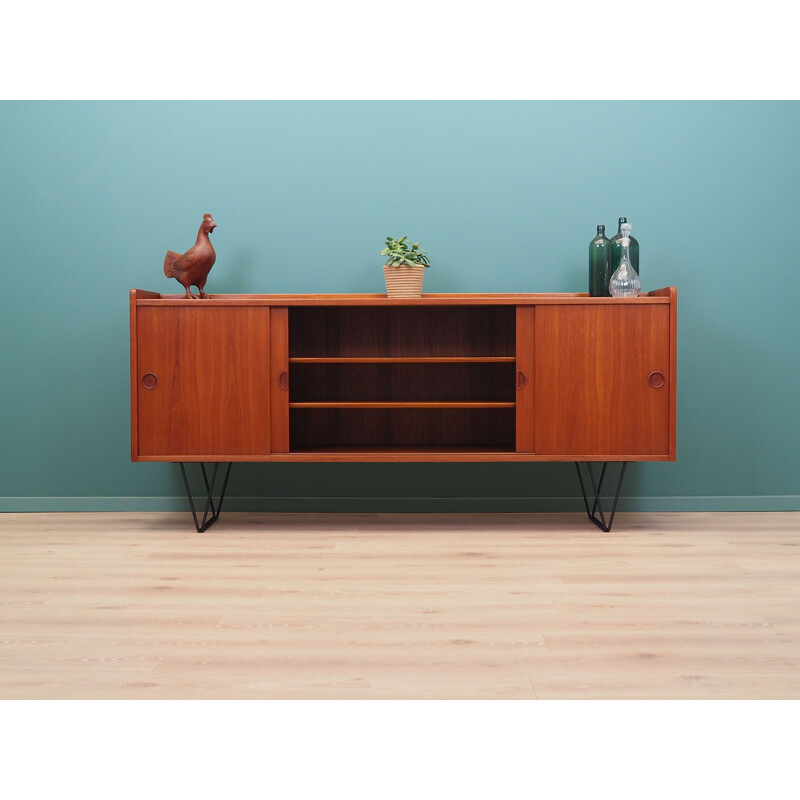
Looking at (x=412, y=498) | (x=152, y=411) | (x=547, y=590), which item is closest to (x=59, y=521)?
(x=152, y=411)

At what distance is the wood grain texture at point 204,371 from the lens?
200 cm

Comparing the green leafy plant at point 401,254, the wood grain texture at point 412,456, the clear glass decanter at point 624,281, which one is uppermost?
the green leafy plant at point 401,254

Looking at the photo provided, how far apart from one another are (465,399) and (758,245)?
1034 millimetres

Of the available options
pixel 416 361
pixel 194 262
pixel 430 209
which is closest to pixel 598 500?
pixel 416 361

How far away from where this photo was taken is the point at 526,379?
2.02 meters

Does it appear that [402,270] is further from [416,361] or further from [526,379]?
[526,379]

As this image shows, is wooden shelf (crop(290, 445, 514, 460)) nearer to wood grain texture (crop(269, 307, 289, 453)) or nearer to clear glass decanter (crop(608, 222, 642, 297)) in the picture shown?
wood grain texture (crop(269, 307, 289, 453))

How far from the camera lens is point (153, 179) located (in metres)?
2.29

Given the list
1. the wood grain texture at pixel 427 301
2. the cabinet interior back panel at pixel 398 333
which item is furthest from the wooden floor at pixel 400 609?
the wood grain texture at pixel 427 301

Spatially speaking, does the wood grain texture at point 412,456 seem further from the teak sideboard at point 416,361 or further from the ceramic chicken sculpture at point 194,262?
the ceramic chicken sculpture at point 194,262

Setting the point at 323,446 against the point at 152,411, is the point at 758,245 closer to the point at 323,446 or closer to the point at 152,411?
the point at 323,446

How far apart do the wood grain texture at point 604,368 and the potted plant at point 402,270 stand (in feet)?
1.17

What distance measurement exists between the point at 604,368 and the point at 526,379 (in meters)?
0.21

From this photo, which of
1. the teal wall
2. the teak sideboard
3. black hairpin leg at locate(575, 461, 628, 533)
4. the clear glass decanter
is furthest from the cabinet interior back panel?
black hairpin leg at locate(575, 461, 628, 533)
